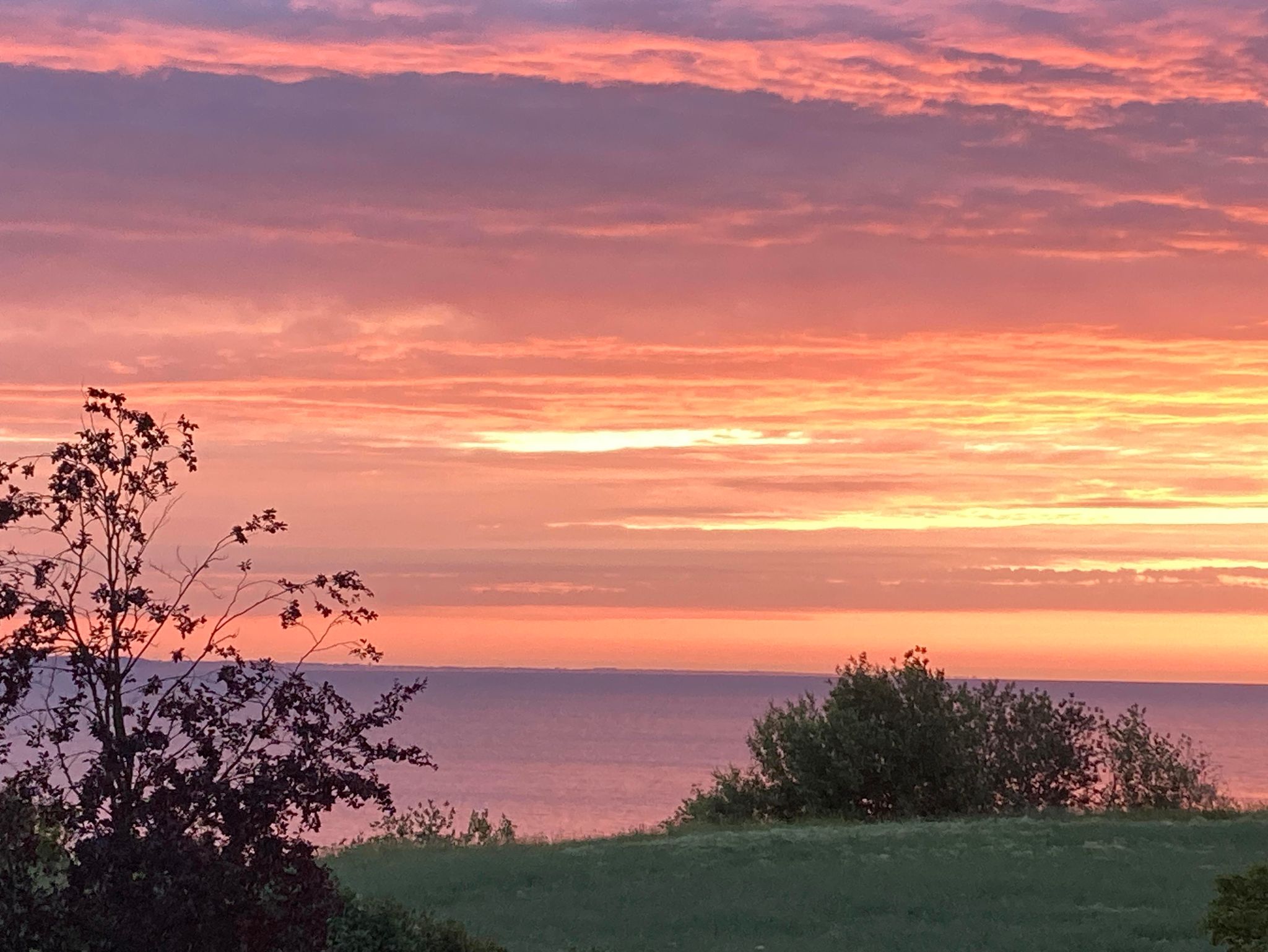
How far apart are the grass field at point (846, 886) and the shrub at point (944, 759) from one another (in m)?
6.24

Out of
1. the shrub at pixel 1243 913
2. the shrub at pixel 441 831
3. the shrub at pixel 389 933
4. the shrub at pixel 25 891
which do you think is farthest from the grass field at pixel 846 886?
the shrub at pixel 25 891

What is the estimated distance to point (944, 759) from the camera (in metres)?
38.2

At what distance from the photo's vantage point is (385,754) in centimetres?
1194

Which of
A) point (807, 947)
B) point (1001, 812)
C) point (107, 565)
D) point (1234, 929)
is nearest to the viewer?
point (107, 565)

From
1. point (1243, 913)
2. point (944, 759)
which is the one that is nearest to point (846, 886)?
point (1243, 913)

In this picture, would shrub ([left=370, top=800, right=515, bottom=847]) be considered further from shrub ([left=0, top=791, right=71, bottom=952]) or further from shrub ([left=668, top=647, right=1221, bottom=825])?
shrub ([left=0, top=791, right=71, bottom=952])

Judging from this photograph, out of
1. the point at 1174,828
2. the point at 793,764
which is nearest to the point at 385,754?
the point at 1174,828

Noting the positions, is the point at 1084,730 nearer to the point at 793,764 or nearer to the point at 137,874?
the point at 793,764

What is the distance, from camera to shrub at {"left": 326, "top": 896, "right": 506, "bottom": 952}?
623 inches

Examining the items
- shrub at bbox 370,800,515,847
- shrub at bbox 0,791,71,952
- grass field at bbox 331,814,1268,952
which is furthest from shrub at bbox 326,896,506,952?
shrub at bbox 370,800,515,847

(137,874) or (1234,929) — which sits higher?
(137,874)

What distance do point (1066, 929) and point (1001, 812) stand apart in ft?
56.7

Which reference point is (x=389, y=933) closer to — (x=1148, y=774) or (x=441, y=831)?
(x=441, y=831)

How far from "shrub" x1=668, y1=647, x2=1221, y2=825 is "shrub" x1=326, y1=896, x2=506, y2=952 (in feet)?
75.6
